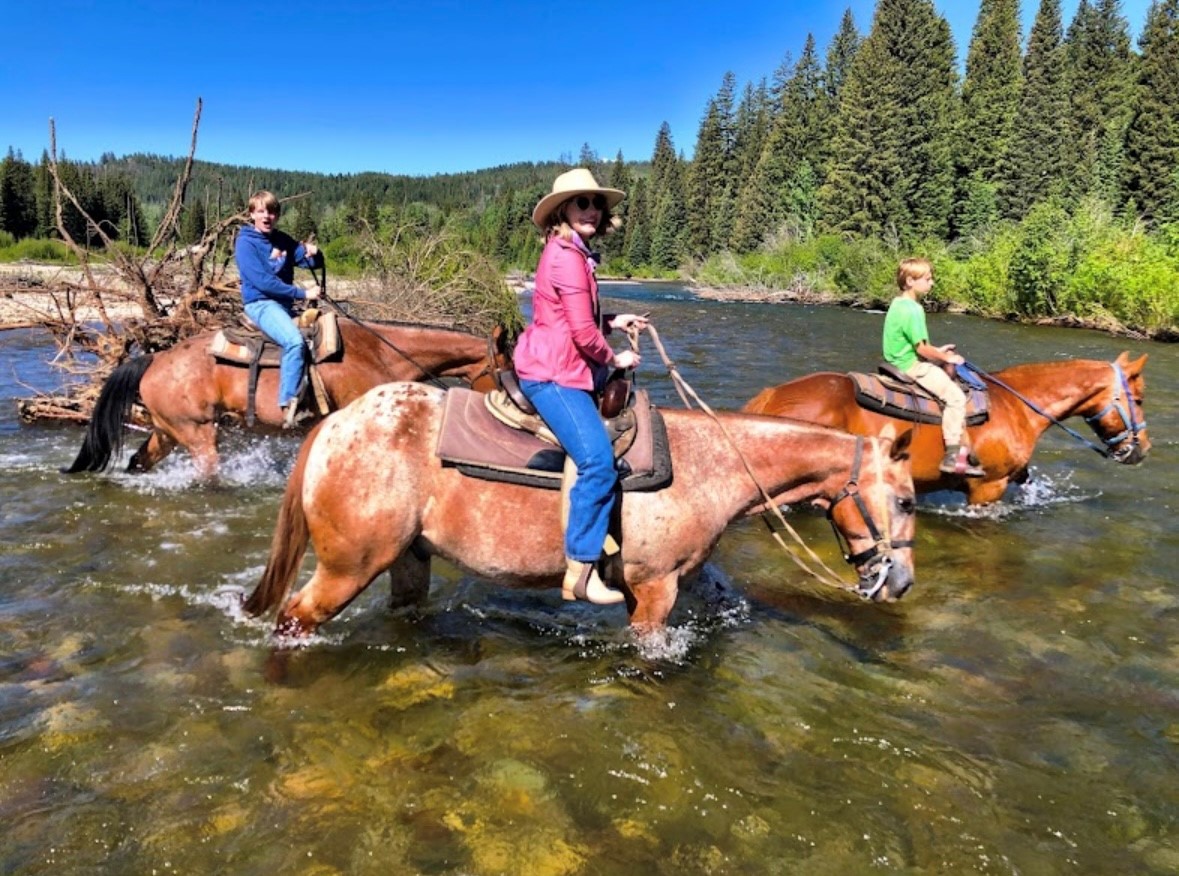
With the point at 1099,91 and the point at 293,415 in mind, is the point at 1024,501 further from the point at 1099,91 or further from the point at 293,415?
the point at 1099,91

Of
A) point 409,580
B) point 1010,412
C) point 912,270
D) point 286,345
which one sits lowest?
point 409,580

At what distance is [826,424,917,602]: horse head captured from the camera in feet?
14.5

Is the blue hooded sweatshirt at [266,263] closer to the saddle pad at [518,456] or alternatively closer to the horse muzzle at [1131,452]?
the saddle pad at [518,456]

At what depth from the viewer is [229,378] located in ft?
25.7

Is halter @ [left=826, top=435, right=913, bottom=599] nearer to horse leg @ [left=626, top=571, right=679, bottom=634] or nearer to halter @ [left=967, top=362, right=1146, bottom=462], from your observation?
horse leg @ [left=626, top=571, right=679, bottom=634]

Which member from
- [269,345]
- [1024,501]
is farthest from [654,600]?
[1024,501]

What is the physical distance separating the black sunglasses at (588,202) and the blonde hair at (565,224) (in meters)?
0.02

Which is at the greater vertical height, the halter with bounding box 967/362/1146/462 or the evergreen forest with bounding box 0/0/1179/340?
the evergreen forest with bounding box 0/0/1179/340

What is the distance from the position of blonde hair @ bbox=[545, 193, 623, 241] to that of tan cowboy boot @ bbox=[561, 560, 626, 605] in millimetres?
1794

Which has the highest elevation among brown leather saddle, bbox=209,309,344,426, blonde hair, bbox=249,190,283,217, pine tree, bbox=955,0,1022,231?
pine tree, bbox=955,0,1022,231

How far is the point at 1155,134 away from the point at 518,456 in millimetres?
67958

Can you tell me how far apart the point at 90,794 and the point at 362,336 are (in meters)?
5.33

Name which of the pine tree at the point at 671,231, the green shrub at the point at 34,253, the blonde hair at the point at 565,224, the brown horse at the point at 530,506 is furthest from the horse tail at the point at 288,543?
the pine tree at the point at 671,231

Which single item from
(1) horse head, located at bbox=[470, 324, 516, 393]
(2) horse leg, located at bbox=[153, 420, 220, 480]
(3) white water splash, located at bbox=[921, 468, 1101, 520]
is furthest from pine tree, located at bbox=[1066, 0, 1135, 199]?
(2) horse leg, located at bbox=[153, 420, 220, 480]
